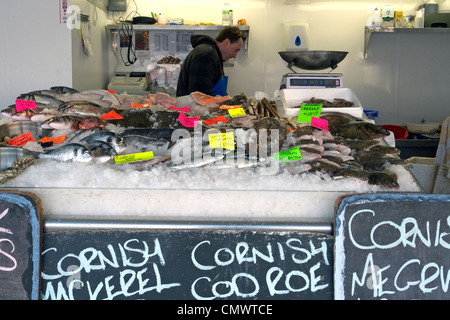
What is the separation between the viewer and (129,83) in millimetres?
6008

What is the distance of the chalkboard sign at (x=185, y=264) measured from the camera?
159 cm

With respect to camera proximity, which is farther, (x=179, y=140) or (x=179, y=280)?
(x=179, y=140)

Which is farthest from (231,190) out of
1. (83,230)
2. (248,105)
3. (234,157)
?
(248,105)

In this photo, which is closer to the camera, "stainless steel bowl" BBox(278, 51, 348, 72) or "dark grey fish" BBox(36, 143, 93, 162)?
"dark grey fish" BBox(36, 143, 93, 162)

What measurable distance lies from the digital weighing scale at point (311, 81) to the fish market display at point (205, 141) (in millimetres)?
759

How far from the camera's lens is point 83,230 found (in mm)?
1603

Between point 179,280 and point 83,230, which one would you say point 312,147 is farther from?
point 83,230

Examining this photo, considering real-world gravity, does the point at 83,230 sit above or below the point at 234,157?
below

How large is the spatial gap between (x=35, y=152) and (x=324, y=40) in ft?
16.3

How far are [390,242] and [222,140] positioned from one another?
801 millimetres

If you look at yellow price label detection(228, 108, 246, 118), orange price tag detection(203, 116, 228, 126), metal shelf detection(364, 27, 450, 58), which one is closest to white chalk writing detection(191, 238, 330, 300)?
orange price tag detection(203, 116, 228, 126)

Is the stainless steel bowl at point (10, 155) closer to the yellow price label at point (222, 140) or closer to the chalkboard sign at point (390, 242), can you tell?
the yellow price label at point (222, 140)

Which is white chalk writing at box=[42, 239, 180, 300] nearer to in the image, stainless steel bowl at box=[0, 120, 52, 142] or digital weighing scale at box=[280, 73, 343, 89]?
stainless steel bowl at box=[0, 120, 52, 142]

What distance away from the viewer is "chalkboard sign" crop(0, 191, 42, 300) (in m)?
1.54
